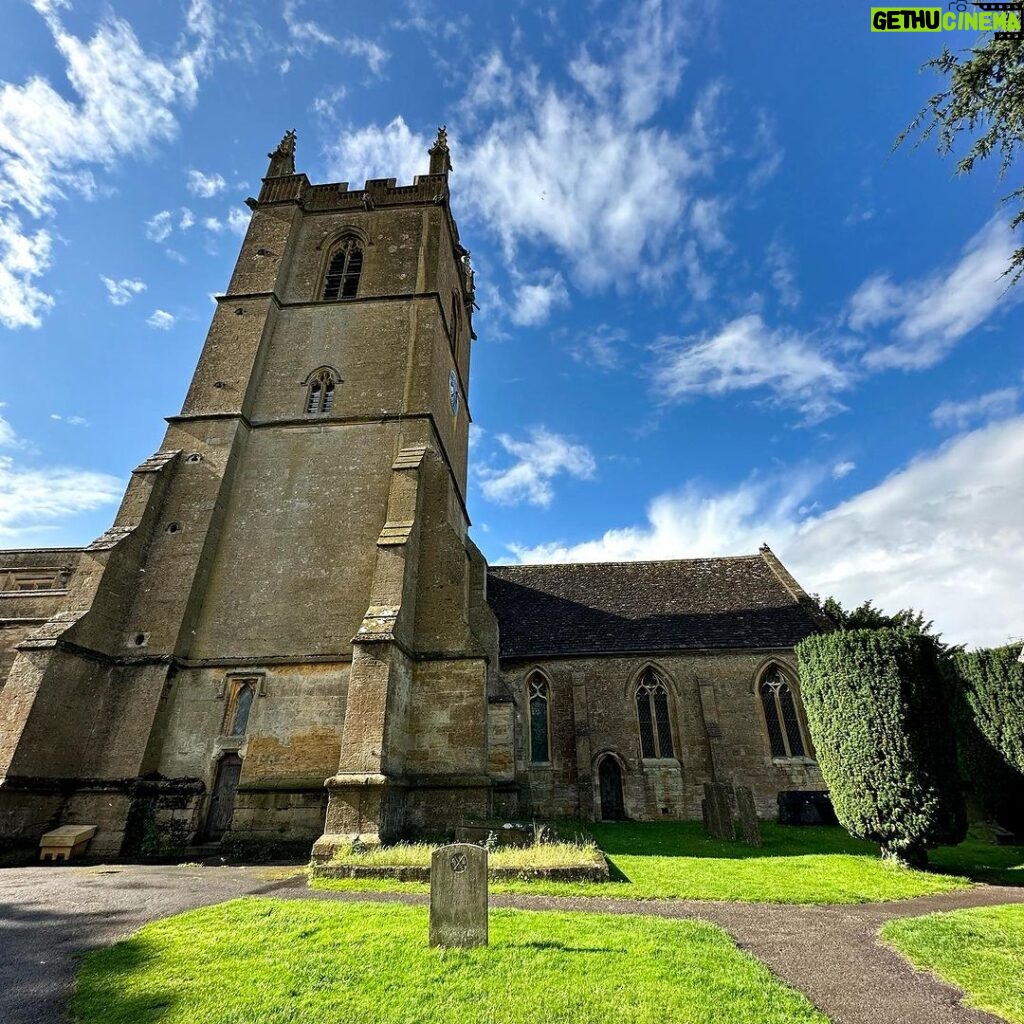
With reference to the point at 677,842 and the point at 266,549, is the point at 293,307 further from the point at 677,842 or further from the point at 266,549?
the point at 677,842

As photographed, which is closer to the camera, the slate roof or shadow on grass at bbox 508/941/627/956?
shadow on grass at bbox 508/941/627/956

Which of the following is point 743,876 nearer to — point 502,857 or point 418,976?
point 502,857

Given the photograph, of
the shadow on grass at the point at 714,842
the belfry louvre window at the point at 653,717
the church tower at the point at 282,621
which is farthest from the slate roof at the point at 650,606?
the shadow on grass at the point at 714,842

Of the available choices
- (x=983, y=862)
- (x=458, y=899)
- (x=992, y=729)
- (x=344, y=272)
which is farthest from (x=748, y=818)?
(x=344, y=272)

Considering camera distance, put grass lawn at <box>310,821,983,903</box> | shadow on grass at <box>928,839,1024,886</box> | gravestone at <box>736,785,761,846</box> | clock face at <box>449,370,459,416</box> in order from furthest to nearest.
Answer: clock face at <box>449,370,459,416</box>
gravestone at <box>736,785,761,846</box>
shadow on grass at <box>928,839,1024,886</box>
grass lawn at <box>310,821,983,903</box>

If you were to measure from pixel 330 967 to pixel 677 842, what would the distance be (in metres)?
10.9

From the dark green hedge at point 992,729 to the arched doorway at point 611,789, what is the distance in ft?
32.0

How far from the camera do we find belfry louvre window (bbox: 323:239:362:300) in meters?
20.2

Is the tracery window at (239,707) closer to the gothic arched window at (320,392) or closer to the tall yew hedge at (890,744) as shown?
the gothic arched window at (320,392)

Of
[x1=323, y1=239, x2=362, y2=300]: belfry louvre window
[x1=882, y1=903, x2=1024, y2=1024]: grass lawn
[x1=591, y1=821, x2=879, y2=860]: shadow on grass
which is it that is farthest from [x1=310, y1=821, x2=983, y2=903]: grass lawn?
[x1=323, y1=239, x2=362, y2=300]: belfry louvre window

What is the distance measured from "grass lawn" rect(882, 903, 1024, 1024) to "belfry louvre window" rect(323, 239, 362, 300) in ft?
68.4

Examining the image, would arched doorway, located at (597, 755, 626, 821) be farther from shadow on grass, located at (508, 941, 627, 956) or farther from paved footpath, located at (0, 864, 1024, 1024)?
shadow on grass, located at (508, 941, 627, 956)

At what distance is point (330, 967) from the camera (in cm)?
475

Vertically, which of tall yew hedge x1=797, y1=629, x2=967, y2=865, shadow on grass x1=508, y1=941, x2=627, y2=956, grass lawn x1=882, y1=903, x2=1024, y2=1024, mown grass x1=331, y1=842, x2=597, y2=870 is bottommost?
grass lawn x1=882, y1=903, x2=1024, y2=1024
